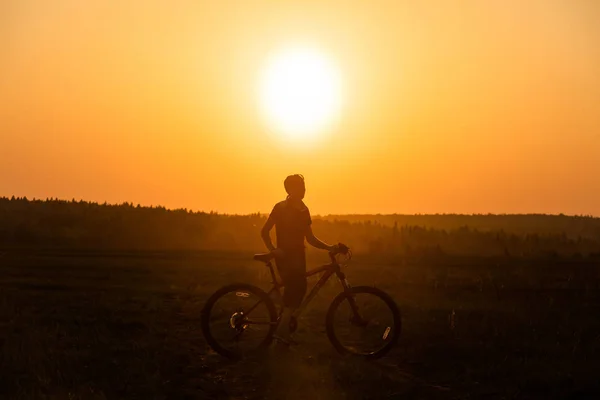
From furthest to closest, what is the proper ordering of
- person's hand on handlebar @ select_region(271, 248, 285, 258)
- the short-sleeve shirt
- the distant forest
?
1. the distant forest
2. the short-sleeve shirt
3. person's hand on handlebar @ select_region(271, 248, 285, 258)

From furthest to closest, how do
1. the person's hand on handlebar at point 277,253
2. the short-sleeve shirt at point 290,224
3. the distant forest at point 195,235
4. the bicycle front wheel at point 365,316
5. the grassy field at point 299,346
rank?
the distant forest at point 195,235, the short-sleeve shirt at point 290,224, the person's hand on handlebar at point 277,253, the bicycle front wheel at point 365,316, the grassy field at point 299,346

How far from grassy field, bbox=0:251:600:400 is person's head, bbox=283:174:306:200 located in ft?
7.03

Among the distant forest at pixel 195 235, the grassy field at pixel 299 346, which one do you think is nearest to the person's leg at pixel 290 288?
the grassy field at pixel 299 346

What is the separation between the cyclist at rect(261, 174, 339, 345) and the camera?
10586mm

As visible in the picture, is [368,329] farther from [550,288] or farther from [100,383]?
[550,288]

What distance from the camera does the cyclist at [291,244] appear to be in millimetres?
10586

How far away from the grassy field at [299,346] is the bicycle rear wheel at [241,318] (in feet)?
0.92

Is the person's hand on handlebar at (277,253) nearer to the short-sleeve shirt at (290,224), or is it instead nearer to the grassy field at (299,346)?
the short-sleeve shirt at (290,224)

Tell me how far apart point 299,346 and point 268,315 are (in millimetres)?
1097

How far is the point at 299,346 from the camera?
37.6 ft

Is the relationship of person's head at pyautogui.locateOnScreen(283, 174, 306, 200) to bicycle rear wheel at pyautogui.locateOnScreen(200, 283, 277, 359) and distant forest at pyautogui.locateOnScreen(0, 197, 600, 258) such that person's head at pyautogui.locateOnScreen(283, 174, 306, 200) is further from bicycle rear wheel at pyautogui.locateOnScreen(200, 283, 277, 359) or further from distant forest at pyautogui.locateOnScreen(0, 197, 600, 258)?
distant forest at pyautogui.locateOnScreen(0, 197, 600, 258)

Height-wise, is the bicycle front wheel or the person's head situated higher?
the person's head

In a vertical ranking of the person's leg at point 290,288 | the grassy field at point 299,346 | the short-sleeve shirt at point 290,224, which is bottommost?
the grassy field at point 299,346

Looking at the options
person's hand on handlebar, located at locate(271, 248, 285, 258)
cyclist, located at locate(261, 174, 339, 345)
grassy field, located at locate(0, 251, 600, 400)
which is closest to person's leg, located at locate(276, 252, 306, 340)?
cyclist, located at locate(261, 174, 339, 345)
